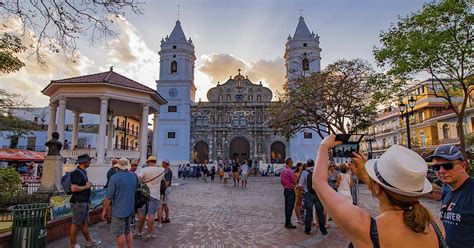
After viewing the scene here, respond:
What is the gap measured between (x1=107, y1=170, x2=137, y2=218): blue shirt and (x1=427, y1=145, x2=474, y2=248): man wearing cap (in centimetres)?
449

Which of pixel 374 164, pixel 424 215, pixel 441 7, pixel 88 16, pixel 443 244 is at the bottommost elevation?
pixel 443 244

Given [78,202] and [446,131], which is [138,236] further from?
[446,131]

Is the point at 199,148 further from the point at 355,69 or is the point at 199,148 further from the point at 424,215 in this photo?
the point at 424,215

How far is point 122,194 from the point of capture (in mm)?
5152

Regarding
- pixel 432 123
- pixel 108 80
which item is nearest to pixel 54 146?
pixel 108 80

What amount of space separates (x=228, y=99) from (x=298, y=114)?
998 inches

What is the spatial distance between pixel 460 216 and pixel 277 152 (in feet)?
140

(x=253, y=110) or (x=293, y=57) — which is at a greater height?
(x=293, y=57)

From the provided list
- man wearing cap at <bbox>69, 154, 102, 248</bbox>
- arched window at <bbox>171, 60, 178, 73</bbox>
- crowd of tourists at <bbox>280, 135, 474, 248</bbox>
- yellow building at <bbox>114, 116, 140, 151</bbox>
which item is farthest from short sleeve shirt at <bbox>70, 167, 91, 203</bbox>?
arched window at <bbox>171, 60, 178, 73</bbox>

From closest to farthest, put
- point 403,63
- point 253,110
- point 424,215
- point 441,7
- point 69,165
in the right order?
1. point 424,215
2. point 441,7
3. point 403,63
4. point 69,165
5. point 253,110

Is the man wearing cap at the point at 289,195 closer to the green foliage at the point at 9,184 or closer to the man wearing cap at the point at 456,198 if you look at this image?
the man wearing cap at the point at 456,198

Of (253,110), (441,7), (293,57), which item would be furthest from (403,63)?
(253,110)

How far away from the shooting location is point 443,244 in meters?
1.62

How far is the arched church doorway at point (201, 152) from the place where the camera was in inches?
1774
